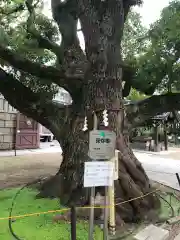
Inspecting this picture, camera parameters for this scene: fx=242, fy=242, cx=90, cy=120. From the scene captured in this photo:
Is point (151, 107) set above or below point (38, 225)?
above

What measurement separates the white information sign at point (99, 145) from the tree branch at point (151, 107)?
306 centimetres

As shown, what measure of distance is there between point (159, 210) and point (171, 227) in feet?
2.31

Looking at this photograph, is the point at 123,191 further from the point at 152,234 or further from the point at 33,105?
the point at 33,105

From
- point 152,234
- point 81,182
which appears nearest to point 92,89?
point 81,182

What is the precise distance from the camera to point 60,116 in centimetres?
609

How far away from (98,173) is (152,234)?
1841mm

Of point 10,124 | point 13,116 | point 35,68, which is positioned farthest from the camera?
point 13,116

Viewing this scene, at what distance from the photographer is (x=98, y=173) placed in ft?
10.3

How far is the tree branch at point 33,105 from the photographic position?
230 inches

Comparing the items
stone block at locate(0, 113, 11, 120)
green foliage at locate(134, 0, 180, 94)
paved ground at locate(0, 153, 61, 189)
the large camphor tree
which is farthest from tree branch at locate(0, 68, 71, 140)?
stone block at locate(0, 113, 11, 120)

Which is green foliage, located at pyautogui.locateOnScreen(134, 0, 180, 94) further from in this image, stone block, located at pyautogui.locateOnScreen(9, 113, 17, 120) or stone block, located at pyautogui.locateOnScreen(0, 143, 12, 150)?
stone block, located at pyautogui.locateOnScreen(0, 143, 12, 150)

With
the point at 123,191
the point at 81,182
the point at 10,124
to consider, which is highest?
the point at 10,124

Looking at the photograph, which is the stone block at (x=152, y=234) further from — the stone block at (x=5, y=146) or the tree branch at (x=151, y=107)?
the stone block at (x=5, y=146)

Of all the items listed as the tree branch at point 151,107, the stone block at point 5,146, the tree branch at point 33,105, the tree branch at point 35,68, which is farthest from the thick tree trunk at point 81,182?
the stone block at point 5,146
